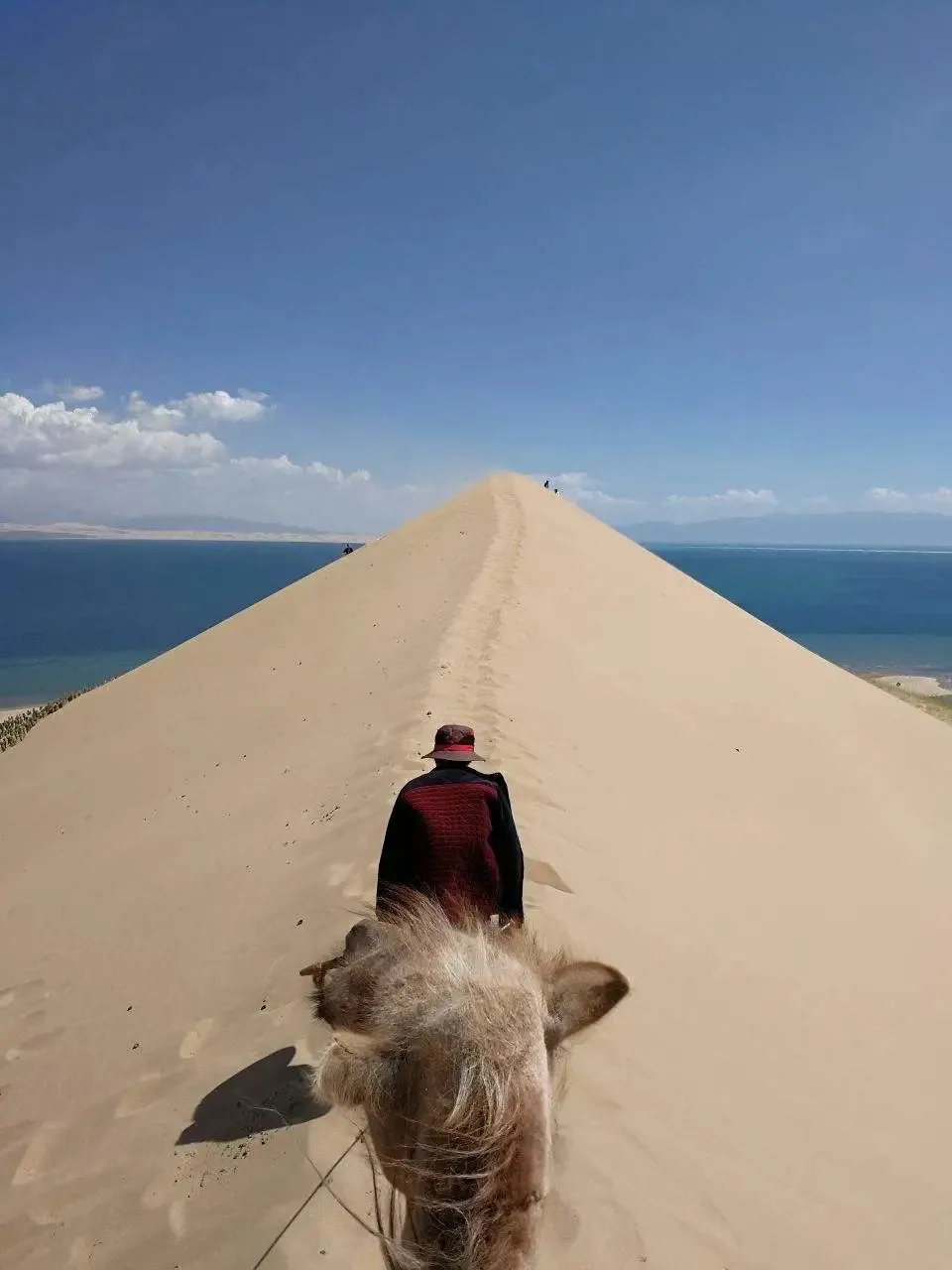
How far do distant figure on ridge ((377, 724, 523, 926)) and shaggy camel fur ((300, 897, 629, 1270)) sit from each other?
516mm

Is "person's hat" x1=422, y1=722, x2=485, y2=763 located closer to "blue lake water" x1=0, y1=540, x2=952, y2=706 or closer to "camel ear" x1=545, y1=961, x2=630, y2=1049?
"camel ear" x1=545, y1=961, x2=630, y2=1049

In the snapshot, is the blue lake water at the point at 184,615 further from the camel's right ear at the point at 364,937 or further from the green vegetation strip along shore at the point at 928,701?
the camel's right ear at the point at 364,937

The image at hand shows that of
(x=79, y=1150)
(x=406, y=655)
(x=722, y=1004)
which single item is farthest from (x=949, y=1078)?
(x=406, y=655)

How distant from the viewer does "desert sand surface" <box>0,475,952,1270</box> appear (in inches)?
105

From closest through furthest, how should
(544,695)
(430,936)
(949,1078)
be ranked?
(430,936) → (949,1078) → (544,695)

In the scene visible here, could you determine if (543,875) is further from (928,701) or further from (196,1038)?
(928,701)

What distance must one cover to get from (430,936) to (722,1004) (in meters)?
2.80

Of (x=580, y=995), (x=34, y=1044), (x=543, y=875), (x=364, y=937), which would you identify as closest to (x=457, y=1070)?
(x=580, y=995)

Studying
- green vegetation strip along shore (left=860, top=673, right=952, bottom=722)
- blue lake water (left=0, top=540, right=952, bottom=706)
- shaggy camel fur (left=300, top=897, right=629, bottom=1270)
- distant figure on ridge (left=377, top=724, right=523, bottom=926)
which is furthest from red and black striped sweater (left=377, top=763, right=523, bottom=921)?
blue lake water (left=0, top=540, right=952, bottom=706)

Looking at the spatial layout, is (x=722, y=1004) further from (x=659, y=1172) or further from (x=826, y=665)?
(x=826, y=665)

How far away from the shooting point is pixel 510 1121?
174cm

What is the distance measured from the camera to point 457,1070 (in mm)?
1791

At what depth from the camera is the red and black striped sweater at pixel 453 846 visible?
9.40 ft

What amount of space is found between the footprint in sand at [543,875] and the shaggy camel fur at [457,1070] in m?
2.43
